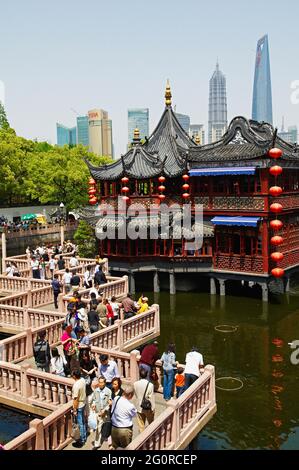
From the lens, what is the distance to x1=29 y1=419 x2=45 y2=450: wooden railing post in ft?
29.8

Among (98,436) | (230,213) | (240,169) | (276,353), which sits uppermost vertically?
(240,169)

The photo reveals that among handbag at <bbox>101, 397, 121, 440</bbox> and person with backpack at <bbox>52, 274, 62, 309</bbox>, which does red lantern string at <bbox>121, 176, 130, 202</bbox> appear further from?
handbag at <bbox>101, 397, 121, 440</bbox>

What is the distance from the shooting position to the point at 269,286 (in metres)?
30.7

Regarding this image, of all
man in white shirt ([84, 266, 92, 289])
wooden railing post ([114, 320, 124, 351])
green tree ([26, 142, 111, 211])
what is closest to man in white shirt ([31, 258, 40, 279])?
man in white shirt ([84, 266, 92, 289])

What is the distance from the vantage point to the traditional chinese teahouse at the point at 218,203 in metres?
27.6

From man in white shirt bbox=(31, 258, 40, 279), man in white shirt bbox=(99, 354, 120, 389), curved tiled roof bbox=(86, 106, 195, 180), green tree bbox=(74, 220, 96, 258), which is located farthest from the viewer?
green tree bbox=(74, 220, 96, 258)

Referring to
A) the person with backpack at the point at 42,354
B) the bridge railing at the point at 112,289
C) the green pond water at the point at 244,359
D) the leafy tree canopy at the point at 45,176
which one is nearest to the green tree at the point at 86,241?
the green pond water at the point at 244,359

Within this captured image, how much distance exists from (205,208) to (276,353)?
12.0 m

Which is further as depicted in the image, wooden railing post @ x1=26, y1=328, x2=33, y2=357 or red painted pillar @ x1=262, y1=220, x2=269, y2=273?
red painted pillar @ x1=262, y1=220, x2=269, y2=273

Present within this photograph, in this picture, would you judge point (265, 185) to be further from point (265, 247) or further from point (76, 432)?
point (76, 432)

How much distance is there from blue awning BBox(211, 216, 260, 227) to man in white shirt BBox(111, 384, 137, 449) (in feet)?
64.0

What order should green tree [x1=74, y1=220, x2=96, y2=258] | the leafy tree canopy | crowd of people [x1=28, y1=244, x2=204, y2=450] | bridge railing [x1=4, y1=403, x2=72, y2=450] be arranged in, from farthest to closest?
the leafy tree canopy < green tree [x1=74, y1=220, x2=96, y2=258] < crowd of people [x1=28, y1=244, x2=204, y2=450] < bridge railing [x1=4, y1=403, x2=72, y2=450]
